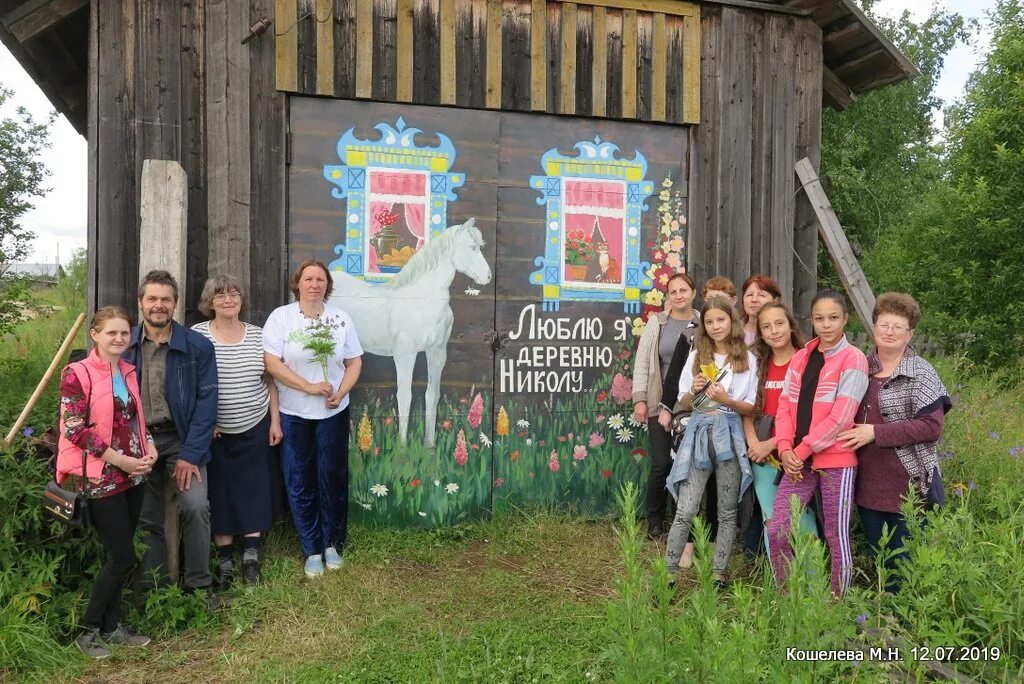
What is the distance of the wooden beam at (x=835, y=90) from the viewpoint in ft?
22.6

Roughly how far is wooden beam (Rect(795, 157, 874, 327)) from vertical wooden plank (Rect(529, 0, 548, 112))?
2.30 meters

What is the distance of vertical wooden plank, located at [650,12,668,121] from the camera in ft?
19.5

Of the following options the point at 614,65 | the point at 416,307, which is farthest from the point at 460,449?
the point at 614,65

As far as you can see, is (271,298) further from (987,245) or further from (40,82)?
(987,245)

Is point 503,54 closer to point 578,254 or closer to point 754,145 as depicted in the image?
point 578,254

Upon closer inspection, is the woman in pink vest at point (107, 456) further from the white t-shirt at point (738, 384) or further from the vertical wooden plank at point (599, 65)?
the vertical wooden plank at point (599, 65)

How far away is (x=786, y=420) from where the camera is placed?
13.5 ft

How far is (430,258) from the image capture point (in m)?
5.51

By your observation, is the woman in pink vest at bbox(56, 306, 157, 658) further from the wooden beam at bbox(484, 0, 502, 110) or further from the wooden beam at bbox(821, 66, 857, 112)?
the wooden beam at bbox(821, 66, 857, 112)

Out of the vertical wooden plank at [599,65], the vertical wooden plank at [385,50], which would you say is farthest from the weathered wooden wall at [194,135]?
the vertical wooden plank at [599,65]

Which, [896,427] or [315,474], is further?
[315,474]

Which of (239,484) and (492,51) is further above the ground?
(492,51)

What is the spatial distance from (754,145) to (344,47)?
3.31m

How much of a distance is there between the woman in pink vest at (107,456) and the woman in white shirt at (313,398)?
3.05 feet
